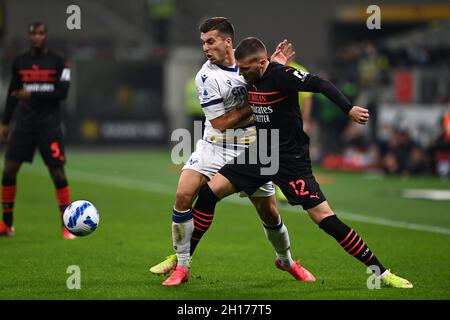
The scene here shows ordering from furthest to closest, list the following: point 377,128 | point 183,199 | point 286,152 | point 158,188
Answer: point 377,128
point 158,188
point 183,199
point 286,152

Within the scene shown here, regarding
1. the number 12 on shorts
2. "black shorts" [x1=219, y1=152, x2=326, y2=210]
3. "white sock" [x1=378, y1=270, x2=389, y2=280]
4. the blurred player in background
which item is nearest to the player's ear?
the blurred player in background

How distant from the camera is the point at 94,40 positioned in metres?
36.4

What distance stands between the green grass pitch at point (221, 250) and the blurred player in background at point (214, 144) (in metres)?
0.35

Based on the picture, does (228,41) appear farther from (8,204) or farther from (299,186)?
(8,204)

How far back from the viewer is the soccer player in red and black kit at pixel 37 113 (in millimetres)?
11734

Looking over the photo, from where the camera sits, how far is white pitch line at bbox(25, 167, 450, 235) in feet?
43.9

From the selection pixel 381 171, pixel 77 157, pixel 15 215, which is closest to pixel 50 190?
pixel 15 215

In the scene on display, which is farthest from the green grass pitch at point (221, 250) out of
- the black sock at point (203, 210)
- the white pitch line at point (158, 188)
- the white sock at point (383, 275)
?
the black sock at point (203, 210)

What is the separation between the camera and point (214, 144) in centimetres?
886

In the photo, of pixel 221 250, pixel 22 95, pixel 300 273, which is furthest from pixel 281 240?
pixel 22 95

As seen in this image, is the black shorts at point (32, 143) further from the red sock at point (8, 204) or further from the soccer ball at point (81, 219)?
the soccer ball at point (81, 219)

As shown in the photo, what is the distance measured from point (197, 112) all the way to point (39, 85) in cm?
1523
